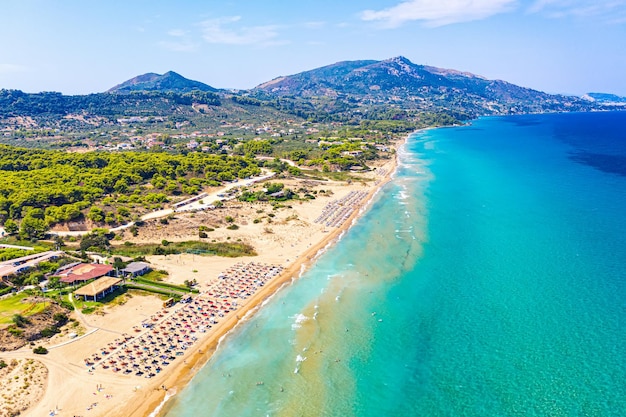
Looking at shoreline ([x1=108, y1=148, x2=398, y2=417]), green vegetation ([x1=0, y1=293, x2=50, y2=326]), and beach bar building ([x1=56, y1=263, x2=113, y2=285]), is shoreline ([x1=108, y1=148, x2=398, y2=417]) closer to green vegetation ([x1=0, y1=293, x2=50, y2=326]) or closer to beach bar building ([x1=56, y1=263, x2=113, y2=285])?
green vegetation ([x1=0, y1=293, x2=50, y2=326])

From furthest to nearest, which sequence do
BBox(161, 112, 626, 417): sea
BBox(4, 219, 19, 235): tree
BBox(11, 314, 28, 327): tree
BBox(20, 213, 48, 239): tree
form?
BBox(4, 219, 19, 235): tree
BBox(20, 213, 48, 239): tree
BBox(11, 314, 28, 327): tree
BBox(161, 112, 626, 417): sea

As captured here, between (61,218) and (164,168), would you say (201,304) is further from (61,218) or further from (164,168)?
(164,168)

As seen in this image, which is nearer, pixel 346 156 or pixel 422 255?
pixel 422 255

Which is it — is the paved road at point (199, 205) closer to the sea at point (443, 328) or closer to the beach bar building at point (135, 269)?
the beach bar building at point (135, 269)

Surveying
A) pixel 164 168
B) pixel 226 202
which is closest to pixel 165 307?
pixel 226 202

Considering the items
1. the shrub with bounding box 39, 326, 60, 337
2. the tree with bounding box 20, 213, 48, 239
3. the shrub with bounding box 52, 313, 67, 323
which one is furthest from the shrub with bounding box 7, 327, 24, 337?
the tree with bounding box 20, 213, 48, 239
